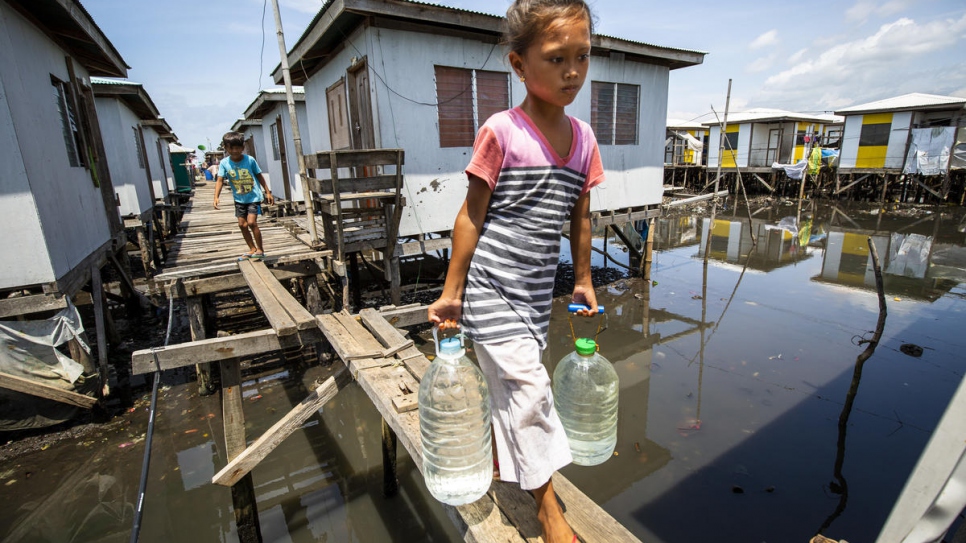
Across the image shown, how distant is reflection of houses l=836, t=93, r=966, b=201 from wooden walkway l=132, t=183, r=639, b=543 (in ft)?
90.9

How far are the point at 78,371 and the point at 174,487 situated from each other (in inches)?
81.1

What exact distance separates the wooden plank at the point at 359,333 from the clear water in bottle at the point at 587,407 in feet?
4.87

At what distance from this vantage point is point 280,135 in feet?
49.4

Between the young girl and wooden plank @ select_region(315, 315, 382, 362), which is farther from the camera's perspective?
wooden plank @ select_region(315, 315, 382, 362)

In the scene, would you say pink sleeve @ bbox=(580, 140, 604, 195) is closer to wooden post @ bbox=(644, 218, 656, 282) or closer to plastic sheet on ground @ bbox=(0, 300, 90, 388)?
plastic sheet on ground @ bbox=(0, 300, 90, 388)

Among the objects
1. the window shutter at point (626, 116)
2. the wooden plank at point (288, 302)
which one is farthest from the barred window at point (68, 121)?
the window shutter at point (626, 116)

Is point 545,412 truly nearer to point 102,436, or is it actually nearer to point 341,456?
point 341,456

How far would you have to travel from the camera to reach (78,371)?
547 centimetres

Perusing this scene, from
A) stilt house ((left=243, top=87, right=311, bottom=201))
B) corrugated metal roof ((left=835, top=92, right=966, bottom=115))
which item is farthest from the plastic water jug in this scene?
corrugated metal roof ((left=835, top=92, right=966, bottom=115))

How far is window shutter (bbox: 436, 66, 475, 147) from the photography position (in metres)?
7.60

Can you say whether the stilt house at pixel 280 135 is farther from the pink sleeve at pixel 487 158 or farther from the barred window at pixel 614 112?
the pink sleeve at pixel 487 158

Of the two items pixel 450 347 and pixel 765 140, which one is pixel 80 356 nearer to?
pixel 450 347

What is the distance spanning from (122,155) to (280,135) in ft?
14.3

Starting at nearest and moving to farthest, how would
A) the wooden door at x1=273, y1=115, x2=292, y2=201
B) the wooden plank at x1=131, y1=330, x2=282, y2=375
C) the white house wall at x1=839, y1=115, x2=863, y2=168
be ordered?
the wooden plank at x1=131, y1=330, x2=282, y2=375 → the wooden door at x1=273, y1=115, x2=292, y2=201 → the white house wall at x1=839, y1=115, x2=863, y2=168
